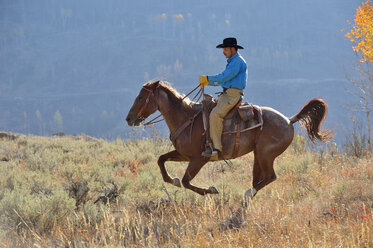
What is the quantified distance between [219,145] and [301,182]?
278 centimetres

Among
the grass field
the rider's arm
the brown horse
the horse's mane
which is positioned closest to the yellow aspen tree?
the grass field

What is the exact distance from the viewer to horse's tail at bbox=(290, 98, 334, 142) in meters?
6.97

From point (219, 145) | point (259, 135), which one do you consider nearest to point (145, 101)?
point (219, 145)

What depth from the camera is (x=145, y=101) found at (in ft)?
21.6

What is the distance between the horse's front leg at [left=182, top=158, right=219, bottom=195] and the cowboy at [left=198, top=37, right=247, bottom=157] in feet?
0.68

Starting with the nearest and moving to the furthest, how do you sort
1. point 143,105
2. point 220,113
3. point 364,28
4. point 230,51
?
point 220,113
point 230,51
point 143,105
point 364,28

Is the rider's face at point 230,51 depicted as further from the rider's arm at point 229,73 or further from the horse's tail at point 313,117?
the horse's tail at point 313,117

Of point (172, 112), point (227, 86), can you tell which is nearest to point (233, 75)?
point (227, 86)

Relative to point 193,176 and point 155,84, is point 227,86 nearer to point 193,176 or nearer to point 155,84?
point 155,84

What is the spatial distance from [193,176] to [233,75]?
6.24 ft

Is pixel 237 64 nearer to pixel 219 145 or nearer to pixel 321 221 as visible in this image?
pixel 219 145

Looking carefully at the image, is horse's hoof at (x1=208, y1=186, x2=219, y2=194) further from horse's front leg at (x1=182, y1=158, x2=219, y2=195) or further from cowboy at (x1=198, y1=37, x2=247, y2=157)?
cowboy at (x1=198, y1=37, x2=247, y2=157)

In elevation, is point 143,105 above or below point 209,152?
above

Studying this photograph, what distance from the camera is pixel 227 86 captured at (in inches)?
252
